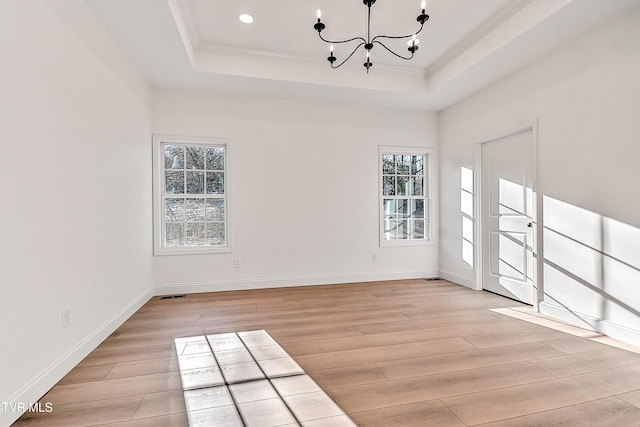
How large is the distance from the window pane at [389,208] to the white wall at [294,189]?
22 centimetres

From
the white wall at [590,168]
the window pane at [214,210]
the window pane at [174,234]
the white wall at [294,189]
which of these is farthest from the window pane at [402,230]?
the window pane at [174,234]

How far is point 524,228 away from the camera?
354 centimetres

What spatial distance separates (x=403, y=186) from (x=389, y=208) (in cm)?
45

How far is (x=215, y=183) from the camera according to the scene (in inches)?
170

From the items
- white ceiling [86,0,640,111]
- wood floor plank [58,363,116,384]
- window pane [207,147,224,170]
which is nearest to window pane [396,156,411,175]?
white ceiling [86,0,640,111]

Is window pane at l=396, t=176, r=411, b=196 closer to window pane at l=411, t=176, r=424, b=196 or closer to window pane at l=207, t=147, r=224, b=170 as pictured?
window pane at l=411, t=176, r=424, b=196

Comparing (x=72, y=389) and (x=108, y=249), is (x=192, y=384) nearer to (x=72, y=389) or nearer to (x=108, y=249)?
A: (x=72, y=389)

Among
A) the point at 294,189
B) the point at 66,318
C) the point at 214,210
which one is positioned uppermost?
the point at 294,189

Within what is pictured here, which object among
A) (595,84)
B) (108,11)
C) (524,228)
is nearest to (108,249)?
(108,11)

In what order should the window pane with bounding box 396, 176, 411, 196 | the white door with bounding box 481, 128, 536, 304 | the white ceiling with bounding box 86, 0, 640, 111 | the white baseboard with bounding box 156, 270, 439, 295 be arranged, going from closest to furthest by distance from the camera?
the white ceiling with bounding box 86, 0, 640, 111
the white door with bounding box 481, 128, 536, 304
the white baseboard with bounding box 156, 270, 439, 295
the window pane with bounding box 396, 176, 411, 196

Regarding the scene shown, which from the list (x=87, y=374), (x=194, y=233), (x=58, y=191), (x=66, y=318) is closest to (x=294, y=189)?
(x=194, y=233)

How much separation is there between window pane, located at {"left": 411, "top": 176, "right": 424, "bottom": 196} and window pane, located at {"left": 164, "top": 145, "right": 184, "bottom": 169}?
11.7 ft

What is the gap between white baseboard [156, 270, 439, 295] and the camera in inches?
161

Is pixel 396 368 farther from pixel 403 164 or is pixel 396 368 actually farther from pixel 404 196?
pixel 403 164
